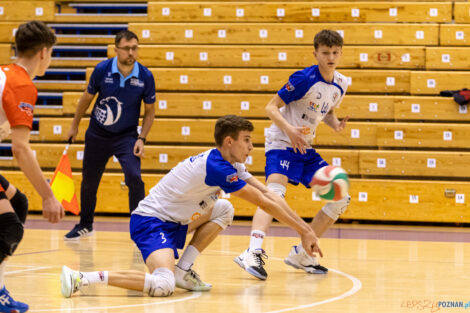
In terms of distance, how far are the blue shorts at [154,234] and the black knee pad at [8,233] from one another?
0.99m

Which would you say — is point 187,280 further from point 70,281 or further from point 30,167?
point 30,167

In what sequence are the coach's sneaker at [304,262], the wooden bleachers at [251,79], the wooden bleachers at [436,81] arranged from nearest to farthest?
the coach's sneaker at [304,262]
the wooden bleachers at [436,81]
the wooden bleachers at [251,79]

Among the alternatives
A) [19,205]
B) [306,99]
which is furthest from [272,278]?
[19,205]

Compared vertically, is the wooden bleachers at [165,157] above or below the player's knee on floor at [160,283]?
above

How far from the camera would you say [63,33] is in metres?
11.5

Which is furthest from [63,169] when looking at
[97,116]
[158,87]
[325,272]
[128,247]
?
[325,272]

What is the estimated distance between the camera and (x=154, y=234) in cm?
418

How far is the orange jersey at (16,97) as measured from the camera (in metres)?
3.15

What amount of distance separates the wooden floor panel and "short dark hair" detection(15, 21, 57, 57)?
1.31 m

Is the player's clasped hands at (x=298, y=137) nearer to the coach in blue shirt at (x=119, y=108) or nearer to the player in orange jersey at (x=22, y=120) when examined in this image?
the player in orange jersey at (x=22, y=120)

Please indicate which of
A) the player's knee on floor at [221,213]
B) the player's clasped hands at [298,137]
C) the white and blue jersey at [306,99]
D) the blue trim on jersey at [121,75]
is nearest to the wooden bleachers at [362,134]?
the blue trim on jersey at [121,75]

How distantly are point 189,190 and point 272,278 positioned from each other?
104 cm

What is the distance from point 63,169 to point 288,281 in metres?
3.64

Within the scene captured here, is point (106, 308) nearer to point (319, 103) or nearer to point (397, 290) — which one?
point (397, 290)
